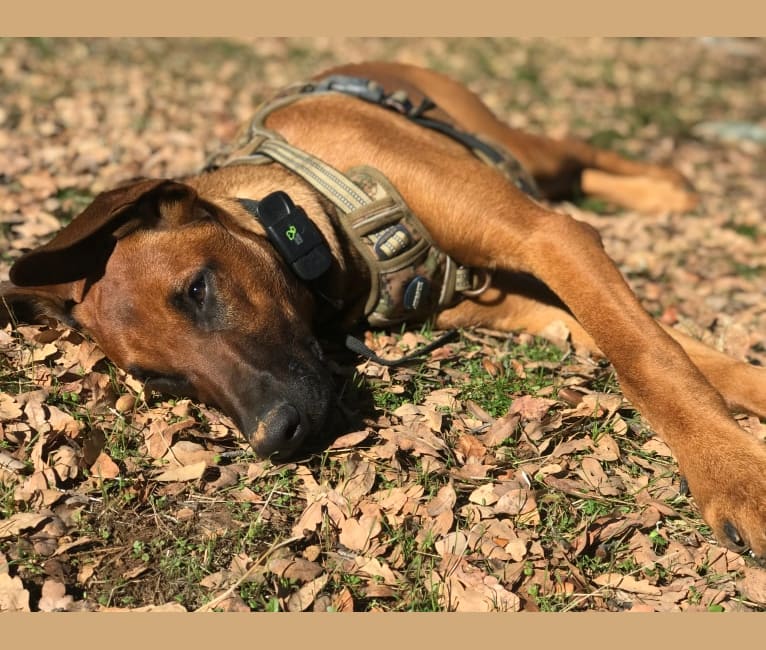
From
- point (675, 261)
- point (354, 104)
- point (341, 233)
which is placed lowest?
point (675, 261)

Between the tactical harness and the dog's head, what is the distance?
0.65 ft

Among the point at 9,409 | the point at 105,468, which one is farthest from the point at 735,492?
the point at 9,409

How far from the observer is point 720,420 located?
3330mm

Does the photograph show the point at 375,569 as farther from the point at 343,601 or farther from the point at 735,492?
the point at 735,492

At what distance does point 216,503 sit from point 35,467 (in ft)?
2.50

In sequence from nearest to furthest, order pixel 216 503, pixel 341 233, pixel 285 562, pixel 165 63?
1. pixel 285 562
2. pixel 216 503
3. pixel 341 233
4. pixel 165 63

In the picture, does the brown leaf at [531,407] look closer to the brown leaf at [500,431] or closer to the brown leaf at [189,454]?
Result: the brown leaf at [500,431]

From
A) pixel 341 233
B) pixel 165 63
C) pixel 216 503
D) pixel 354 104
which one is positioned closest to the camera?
pixel 216 503

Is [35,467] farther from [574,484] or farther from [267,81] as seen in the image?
[267,81]

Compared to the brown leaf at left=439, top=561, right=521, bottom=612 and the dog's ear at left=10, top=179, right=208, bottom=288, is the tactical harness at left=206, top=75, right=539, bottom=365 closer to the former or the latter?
the dog's ear at left=10, top=179, right=208, bottom=288

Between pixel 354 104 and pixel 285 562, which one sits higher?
pixel 354 104

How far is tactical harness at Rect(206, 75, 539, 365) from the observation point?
12.5ft

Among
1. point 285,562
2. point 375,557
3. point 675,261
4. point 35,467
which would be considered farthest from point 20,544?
point 675,261

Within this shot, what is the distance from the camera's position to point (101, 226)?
3369 millimetres
